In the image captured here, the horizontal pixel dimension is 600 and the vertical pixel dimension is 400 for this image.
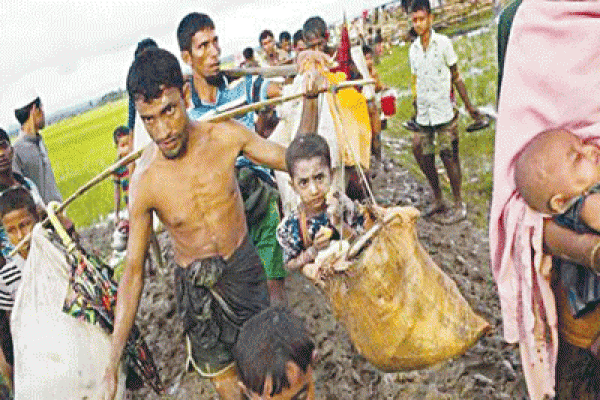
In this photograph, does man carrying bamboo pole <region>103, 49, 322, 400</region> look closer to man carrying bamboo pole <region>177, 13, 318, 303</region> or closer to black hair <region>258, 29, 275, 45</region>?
man carrying bamboo pole <region>177, 13, 318, 303</region>

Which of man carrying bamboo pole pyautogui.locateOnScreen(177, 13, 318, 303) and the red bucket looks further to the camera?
the red bucket

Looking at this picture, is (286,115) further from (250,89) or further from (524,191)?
(524,191)

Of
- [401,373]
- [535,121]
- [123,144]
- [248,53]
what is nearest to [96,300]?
[401,373]

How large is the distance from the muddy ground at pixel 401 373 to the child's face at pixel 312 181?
1.18 m

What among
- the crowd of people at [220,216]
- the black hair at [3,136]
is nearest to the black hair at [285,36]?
the black hair at [3,136]

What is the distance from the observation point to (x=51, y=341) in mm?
2783

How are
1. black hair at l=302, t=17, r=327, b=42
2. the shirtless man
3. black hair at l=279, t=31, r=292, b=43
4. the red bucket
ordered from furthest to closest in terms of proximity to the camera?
black hair at l=279, t=31, r=292, b=43, the red bucket, black hair at l=302, t=17, r=327, b=42, the shirtless man

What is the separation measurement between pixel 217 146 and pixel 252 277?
22.4 inches

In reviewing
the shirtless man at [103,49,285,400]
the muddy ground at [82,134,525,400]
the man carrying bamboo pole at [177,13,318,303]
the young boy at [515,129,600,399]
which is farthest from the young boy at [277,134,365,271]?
the young boy at [515,129,600,399]

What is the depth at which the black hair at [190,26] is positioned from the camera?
3.21 metres

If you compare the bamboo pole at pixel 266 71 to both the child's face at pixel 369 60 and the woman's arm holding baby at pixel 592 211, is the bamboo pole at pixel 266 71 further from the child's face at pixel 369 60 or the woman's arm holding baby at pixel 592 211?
the child's face at pixel 369 60

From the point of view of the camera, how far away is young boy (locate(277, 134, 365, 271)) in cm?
280

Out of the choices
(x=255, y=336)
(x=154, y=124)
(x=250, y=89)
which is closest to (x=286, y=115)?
(x=250, y=89)

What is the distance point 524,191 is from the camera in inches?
69.1
